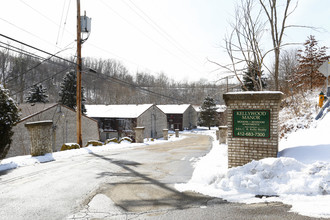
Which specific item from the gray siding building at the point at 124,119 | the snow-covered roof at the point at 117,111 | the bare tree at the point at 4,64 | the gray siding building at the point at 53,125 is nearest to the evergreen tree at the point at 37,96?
the snow-covered roof at the point at 117,111

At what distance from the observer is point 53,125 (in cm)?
2723

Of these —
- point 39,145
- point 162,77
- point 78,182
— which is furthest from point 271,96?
Answer: point 162,77

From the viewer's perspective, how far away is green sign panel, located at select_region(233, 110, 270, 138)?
627 cm

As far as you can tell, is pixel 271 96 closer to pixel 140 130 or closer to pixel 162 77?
pixel 140 130

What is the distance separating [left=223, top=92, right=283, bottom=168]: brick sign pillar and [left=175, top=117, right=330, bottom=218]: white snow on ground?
0.77m

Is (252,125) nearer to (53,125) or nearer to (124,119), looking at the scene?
(53,125)

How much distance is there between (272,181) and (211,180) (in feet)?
4.95

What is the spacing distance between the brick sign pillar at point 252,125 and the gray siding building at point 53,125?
73.3 feet

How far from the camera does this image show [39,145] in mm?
9445

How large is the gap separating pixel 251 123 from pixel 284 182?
1.99 m

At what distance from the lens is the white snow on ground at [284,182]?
4.30 metres

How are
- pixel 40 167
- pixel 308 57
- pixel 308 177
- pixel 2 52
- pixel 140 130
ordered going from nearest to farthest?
pixel 308 177
pixel 40 167
pixel 140 130
pixel 308 57
pixel 2 52

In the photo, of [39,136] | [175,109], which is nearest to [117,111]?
[175,109]

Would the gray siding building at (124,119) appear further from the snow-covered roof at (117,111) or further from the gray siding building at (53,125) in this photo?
the gray siding building at (53,125)
